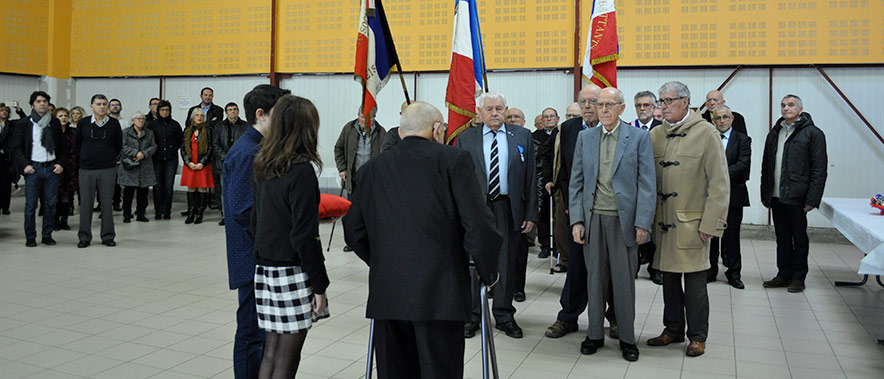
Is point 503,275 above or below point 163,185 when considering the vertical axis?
below

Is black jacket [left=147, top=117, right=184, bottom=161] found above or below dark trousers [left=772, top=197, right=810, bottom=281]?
above

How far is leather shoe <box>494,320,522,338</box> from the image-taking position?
4.54 metres

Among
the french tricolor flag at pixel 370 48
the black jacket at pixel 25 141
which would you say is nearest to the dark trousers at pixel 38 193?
the black jacket at pixel 25 141

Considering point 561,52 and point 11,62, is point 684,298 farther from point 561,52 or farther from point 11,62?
point 11,62

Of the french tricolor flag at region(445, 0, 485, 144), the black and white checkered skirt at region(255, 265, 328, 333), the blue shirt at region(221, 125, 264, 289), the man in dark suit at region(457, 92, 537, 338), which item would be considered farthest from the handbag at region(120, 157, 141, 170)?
the black and white checkered skirt at region(255, 265, 328, 333)

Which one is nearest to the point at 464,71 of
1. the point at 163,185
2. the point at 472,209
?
the point at 472,209

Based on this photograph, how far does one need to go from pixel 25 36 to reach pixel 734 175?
12.7m

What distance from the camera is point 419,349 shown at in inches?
105

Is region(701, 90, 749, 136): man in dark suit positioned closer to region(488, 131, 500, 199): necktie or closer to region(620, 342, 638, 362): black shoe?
region(488, 131, 500, 199): necktie

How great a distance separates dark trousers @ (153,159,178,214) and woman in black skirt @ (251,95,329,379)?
840cm

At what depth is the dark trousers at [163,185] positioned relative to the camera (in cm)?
1047

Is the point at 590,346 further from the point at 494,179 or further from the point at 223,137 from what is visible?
the point at 223,137

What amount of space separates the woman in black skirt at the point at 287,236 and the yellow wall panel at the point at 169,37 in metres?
9.46

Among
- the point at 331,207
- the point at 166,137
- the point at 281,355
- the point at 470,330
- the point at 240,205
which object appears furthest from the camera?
the point at 166,137
